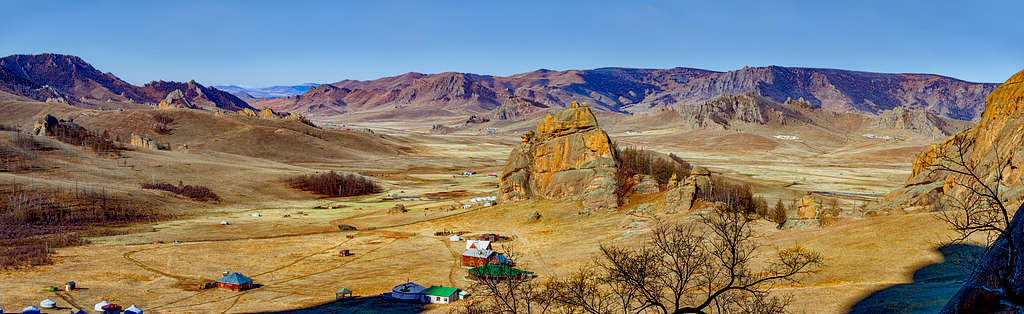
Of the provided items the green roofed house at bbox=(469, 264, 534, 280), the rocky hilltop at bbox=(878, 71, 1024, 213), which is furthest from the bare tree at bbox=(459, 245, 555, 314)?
the rocky hilltop at bbox=(878, 71, 1024, 213)

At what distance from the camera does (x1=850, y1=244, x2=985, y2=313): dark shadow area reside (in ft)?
99.1

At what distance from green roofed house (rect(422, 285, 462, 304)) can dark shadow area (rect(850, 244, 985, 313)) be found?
84.6 feet

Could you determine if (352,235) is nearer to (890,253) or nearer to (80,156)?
(890,253)

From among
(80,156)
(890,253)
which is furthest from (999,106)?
(80,156)

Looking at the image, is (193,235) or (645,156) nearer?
(193,235)

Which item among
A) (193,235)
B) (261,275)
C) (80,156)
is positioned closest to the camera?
(261,275)

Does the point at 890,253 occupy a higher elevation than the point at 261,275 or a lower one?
higher

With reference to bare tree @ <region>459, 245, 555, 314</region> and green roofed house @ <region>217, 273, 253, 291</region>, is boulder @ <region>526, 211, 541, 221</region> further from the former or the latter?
green roofed house @ <region>217, 273, 253, 291</region>

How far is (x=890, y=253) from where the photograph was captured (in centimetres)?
4319

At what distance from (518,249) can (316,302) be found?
25853mm

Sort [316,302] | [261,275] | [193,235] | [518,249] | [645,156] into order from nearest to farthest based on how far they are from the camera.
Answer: [316,302], [261,275], [518,249], [193,235], [645,156]

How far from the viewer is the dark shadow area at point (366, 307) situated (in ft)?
143

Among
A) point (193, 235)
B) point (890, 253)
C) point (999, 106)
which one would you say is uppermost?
point (999, 106)

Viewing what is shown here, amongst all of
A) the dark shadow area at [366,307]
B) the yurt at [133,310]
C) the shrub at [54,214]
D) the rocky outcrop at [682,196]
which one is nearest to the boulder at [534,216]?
the rocky outcrop at [682,196]
